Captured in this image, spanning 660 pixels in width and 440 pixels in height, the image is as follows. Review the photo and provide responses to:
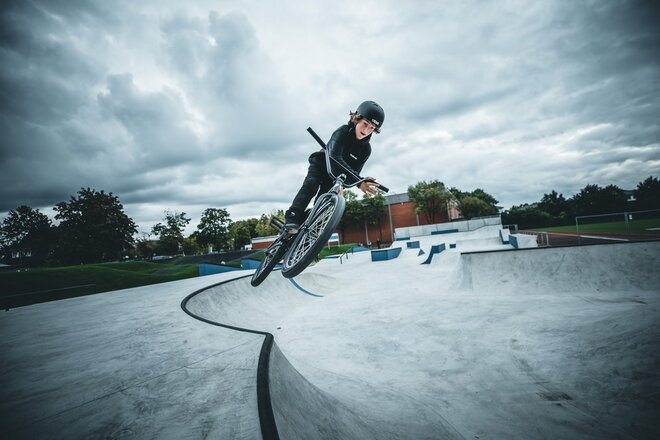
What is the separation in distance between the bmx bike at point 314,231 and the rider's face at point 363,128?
0.56 metres

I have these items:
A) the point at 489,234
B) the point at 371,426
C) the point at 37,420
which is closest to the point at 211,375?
the point at 37,420

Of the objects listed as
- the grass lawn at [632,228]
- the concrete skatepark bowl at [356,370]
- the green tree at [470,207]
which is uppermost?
the green tree at [470,207]

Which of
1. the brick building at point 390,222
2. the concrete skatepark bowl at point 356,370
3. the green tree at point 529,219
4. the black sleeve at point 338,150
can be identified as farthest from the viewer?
the green tree at point 529,219

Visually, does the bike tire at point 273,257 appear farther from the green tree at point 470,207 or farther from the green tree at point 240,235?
the green tree at point 240,235

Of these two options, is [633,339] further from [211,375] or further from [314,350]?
[211,375]

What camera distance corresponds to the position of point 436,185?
47594 mm

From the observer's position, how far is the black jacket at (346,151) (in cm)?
380

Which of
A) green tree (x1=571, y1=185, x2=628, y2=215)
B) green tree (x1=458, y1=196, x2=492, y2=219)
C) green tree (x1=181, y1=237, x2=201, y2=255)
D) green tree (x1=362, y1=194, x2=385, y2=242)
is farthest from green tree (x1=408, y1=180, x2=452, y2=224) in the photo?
green tree (x1=181, y1=237, x2=201, y2=255)

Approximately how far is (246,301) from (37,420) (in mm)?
6468

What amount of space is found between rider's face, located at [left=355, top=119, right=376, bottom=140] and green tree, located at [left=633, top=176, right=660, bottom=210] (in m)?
81.0

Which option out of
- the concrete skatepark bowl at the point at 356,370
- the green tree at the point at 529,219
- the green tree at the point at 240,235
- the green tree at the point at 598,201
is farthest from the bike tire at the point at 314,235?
the green tree at the point at 598,201

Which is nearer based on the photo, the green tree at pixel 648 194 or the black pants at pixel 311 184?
the black pants at pixel 311 184

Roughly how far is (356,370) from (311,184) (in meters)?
3.01

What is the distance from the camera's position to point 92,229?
1092 inches
